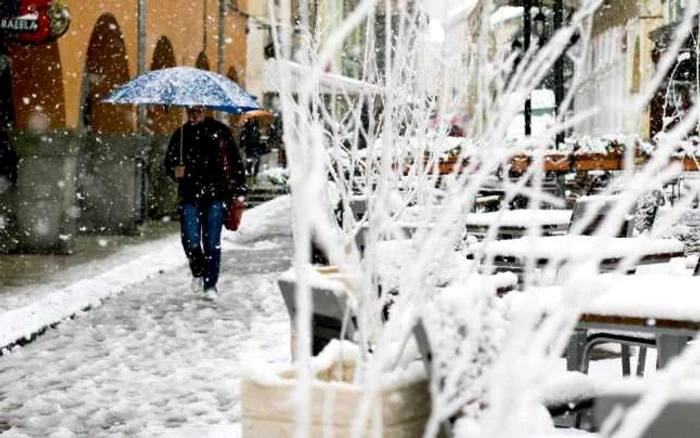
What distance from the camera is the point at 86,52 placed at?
1503cm

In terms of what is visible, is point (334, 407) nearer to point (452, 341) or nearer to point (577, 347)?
point (452, 341)

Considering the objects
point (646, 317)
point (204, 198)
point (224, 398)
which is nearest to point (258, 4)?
point (204, 198)

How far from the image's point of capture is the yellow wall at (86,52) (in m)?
13.7

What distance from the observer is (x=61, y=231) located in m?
13.1

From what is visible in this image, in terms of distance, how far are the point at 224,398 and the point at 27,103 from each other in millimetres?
8366

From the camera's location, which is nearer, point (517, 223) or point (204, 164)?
point (517, 223)

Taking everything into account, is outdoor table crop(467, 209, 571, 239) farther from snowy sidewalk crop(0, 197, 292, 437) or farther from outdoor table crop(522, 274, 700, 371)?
outdoor table crop(522, 274, 700, 371)

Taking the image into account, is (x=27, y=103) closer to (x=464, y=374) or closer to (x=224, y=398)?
(x=224, y=398)

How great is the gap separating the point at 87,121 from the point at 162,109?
2688 millimetres

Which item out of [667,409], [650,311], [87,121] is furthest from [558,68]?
[667,409]

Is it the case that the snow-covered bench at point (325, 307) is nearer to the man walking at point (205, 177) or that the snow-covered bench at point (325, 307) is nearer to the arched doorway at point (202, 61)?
the man walking at point (205, 177)

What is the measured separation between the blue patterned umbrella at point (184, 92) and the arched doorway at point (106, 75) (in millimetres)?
6266

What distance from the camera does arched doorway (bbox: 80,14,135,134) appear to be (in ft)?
55.7

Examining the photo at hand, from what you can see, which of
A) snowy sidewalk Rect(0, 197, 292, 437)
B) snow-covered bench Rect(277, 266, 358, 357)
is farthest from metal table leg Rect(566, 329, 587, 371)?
snow-covered bench Rect(277, 266, 358, 357)
